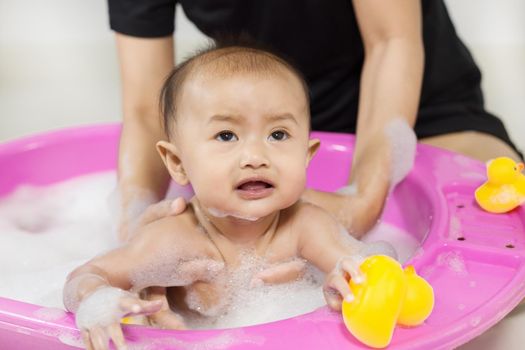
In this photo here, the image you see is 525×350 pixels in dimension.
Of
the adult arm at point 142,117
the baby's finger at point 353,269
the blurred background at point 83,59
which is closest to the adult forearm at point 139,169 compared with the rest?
the adult arm at point 142,117

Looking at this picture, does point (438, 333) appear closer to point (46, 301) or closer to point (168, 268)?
point (168, 268)

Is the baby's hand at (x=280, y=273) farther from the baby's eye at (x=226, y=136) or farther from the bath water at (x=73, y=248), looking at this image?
the baby's eye at (x=226, y=136)

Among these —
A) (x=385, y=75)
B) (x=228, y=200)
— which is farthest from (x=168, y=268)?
(x=385, y=75)

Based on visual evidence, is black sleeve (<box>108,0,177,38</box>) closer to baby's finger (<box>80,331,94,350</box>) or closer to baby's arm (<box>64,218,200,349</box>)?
baby's arm (<box>64,218,200,349</box>)

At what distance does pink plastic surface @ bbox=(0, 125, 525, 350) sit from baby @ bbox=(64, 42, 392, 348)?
43 mm

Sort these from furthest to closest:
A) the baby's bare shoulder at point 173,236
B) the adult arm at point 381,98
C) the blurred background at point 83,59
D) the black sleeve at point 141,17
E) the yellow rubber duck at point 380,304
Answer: the blurred background at point 83,59 → the black sleeve at point 141,17 → the adult arm at point 381,98 → the baby's bare shoulder at point 173,236 → the yellow rubber duck at point 380,304

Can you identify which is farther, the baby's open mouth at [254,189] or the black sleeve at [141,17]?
the black sleeve at [141,17]

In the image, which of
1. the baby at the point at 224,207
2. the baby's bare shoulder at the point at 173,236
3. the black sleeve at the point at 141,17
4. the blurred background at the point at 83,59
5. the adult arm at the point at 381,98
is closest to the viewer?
the baby at the point at 224,207

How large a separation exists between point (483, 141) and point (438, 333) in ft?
2.14

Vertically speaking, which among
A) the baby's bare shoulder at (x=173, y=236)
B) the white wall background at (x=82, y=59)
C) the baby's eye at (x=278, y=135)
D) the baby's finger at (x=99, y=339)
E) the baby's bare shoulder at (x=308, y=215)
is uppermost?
the baby's eye at (x=278, y=135)

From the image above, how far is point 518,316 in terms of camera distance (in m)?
1.06

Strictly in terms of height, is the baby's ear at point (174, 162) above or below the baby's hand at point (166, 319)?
above

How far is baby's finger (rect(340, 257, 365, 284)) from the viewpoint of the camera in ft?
2.40

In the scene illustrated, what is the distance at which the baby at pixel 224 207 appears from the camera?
32.6 inches
